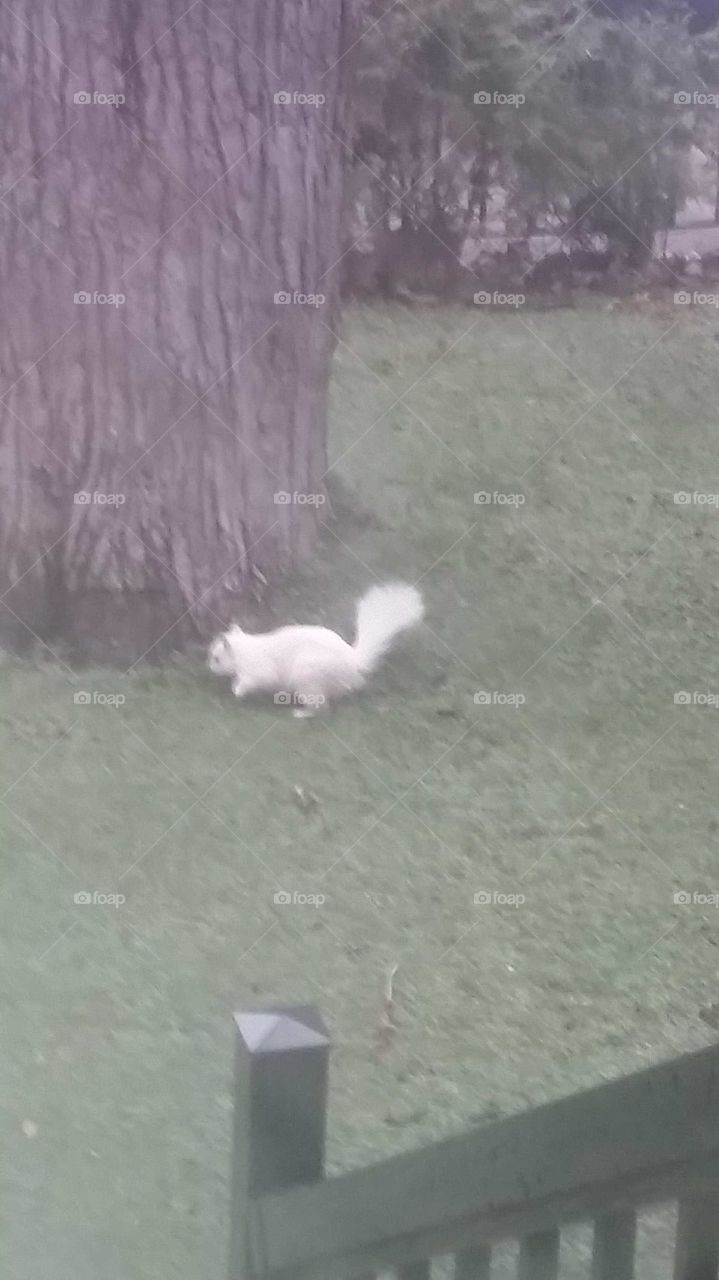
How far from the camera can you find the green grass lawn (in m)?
0.89

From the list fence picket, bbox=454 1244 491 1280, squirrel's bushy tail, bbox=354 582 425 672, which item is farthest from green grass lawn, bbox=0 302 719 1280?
fence picket, bbox=454 1244 491 1280

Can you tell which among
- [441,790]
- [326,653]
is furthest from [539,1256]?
[326,653]

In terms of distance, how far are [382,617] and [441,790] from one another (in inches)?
6.4

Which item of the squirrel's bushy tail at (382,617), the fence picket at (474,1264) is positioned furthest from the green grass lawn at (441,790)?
the fence picket at (474,1264)

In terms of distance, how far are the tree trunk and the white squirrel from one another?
0.06 meters

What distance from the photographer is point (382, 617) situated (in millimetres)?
905

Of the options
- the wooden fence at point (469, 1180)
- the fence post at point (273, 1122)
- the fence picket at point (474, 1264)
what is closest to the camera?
the wooden fence at point (469, 1180)

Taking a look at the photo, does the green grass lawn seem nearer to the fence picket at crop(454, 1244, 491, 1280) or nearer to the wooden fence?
the wooden fence

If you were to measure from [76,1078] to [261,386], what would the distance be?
0.63 m

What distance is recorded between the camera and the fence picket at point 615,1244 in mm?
662

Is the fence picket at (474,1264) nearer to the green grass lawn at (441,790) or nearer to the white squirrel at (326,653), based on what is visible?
the green grass lawn at (441,790)

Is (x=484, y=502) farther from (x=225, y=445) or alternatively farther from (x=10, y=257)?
(x=10, y=257)

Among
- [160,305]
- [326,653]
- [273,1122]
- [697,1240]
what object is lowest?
[273,1122]

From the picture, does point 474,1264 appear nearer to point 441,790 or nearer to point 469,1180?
point 469,1180
